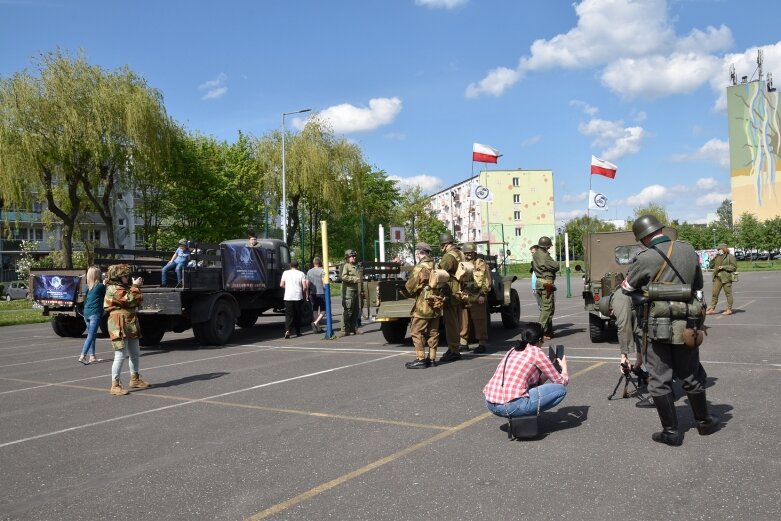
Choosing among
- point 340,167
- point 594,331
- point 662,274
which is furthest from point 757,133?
point 662,274

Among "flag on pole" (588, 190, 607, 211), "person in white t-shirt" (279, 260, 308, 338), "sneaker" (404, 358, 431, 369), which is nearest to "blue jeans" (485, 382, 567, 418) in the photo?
"sneaker" (404, 358, 431, 369)

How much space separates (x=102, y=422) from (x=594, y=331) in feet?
27.1

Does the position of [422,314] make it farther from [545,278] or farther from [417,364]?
[545,278]

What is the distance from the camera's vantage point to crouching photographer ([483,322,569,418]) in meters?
5.63

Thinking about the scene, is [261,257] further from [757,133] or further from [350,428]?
[757,133]

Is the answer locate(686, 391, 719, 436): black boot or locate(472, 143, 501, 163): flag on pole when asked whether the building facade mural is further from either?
locate(686, 391, 719, 436): black boot

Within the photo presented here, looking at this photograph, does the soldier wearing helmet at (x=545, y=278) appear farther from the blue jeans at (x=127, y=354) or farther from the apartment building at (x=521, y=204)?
the apartment building at (x=521, y=204)

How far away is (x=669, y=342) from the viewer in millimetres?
5379

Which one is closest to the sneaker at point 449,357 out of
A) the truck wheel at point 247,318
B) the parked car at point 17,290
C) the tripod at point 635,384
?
the tripod at point 635,384

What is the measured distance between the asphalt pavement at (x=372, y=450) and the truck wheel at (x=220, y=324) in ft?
12.1

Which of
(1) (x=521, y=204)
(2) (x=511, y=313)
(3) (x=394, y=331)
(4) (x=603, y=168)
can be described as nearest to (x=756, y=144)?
(1) (x=521, y=204)

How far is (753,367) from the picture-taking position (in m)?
8.77

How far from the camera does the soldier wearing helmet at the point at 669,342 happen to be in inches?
211

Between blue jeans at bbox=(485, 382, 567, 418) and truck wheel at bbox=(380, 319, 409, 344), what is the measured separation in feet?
24.3
